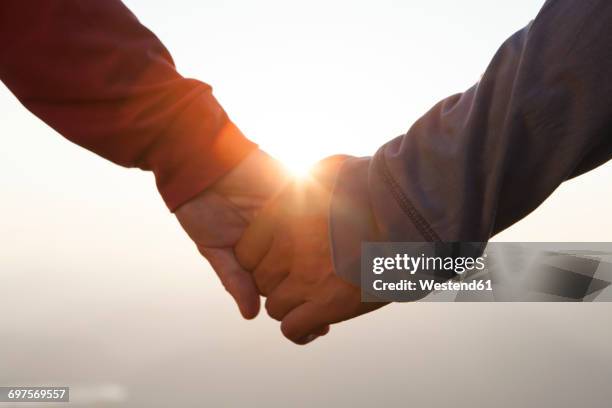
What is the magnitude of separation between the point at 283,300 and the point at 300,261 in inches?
6.3

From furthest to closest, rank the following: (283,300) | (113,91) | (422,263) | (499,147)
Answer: (283,300)
(113,91)
(422,263)
(499,147)

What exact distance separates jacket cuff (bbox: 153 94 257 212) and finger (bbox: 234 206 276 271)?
0.17 m

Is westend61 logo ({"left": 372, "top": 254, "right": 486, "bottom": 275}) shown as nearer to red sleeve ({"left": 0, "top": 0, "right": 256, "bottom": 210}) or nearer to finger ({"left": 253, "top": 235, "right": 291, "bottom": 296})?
finger ({"left": 253, "top": 235, "right": 291, "bottom": 296})

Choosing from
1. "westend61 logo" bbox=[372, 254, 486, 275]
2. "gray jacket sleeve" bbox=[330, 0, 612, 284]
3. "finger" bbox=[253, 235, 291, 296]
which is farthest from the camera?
"finger" bbox=[253, 235, 291, 296]

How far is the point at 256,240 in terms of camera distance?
1.63 m

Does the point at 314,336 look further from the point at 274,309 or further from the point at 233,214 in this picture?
the point at 233,214

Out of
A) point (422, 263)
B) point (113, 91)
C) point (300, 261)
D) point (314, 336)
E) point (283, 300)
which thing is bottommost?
point (314, 336)

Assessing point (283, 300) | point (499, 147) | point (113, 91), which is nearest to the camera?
point (499, 147)

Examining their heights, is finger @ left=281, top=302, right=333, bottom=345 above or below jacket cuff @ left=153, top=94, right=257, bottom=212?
below

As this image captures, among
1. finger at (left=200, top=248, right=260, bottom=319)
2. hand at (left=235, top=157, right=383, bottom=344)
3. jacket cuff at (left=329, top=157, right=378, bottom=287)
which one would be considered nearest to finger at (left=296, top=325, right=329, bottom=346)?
hand at (left=235, top=157, right=383, bottom=344)

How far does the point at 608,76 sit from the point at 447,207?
1.32ft

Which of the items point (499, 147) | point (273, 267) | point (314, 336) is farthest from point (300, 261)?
point (499, 147)

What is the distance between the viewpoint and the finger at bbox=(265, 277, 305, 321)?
1.58 meters

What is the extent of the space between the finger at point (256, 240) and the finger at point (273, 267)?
0.02 meters
